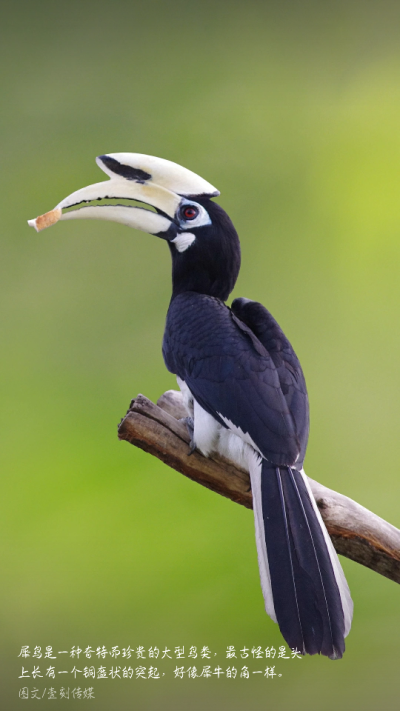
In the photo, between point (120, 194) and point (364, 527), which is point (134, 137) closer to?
point (120, 194)

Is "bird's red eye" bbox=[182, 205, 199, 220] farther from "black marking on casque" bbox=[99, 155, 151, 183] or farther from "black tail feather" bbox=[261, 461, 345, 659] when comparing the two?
"black tail feather" bbox=[261, 461, 345, 659]

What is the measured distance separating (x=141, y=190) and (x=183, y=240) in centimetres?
17

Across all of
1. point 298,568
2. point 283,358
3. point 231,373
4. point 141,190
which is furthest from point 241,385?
point 141,190

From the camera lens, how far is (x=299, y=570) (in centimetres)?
143

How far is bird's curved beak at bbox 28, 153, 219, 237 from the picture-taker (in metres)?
2.00

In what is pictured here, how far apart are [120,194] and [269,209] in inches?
97.1

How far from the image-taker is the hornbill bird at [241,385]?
141cm

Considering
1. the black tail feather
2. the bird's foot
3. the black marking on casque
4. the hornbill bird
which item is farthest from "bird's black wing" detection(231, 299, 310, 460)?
the black marking on casque

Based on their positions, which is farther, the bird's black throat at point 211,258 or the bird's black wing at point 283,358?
the bird's black throat at point 211,258

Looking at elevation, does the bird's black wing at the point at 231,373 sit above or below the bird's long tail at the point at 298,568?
above

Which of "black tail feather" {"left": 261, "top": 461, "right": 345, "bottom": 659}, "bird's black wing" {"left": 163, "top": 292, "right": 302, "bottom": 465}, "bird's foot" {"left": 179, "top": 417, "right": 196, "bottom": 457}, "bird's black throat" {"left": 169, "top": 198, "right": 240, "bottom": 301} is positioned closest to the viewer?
"black tail feather" {"left": 261, "top": 461, "right": 345, "bottom": 659}

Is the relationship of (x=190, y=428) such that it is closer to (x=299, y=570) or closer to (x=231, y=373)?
(x=231, y=373)

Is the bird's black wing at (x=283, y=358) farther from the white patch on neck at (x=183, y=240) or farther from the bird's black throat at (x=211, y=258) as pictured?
the white patch on neck at (x=183, y=240)

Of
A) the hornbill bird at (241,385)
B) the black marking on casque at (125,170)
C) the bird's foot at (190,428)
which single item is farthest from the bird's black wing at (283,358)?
the black marking on casque at (125,170)
